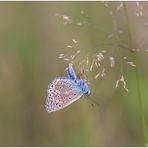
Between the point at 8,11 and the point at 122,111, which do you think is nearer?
the point at 122,111

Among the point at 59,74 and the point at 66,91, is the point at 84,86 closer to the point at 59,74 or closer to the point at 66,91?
the point at 66,91

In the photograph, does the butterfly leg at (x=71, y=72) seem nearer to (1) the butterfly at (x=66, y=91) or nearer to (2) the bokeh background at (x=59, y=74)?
(1) the butterfly at (x=66, y=91)

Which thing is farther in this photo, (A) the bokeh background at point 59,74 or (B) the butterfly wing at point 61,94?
(A) the bokeh background at point 59,74

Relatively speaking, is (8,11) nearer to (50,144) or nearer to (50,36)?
(50,36)

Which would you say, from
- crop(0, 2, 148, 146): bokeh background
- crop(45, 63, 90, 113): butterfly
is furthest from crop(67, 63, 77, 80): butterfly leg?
crop(0, 2, 148, 146): bokeh background

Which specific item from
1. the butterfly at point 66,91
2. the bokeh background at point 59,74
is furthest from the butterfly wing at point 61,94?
the bokeh background at point 59,74

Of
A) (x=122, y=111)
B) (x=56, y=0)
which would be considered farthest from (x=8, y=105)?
(x=56, y=0)

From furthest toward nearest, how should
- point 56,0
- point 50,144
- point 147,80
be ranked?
1. point 56,0
2. point 147,80
3. point 50,144
